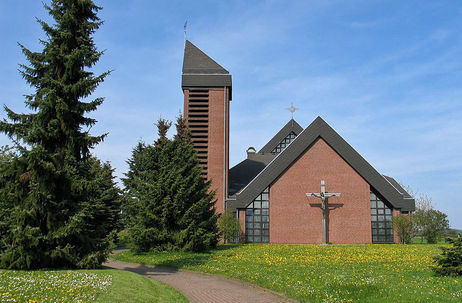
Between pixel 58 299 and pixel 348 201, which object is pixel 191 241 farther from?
pixel 348 201

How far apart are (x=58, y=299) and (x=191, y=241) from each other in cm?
1193

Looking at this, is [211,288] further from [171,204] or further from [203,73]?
[203,73]

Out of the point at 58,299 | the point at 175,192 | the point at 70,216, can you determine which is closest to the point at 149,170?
the point at 175,192

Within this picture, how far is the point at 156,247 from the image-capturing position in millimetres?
20000

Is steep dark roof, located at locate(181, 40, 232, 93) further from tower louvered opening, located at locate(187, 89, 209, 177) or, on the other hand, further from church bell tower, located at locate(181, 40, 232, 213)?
tower louvered opening, located at locate(187, 89, 209, 177)

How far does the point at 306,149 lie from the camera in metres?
31.7

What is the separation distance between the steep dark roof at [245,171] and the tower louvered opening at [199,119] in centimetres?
506

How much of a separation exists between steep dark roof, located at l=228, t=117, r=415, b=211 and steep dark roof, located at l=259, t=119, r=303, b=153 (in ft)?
48.1

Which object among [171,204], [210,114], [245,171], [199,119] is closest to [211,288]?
[171,204]

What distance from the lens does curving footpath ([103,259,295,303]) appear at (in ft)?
33.3

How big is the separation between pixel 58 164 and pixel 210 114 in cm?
1990

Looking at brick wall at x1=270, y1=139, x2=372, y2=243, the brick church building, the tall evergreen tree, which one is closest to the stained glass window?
the brick church building

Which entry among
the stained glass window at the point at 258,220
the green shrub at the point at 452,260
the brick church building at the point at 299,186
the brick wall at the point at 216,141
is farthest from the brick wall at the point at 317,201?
the green shrub at the point at 452,260

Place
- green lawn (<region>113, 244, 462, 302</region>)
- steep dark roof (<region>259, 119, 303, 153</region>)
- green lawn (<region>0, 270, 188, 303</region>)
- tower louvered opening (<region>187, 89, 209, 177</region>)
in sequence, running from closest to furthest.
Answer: green lawn (<region>0, 270, 188, 303</region>)
green lawn (<region>113, 244, 462, 302</region>)
tower louvered opening (<region>187, 89, 209, 177</region>)
steep dark roof (<region>259, 119, 303, 153</region>)
